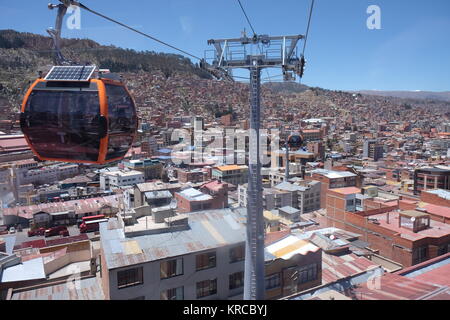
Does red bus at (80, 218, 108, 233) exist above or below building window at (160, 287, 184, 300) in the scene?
below

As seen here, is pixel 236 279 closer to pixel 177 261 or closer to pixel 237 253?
pixel 237 253

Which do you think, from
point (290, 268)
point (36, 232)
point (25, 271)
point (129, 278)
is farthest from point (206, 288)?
point (36, 232)

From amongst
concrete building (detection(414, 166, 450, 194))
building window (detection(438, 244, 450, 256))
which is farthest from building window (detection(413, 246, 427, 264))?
concrete building (detection(414, 166, 450, 194))

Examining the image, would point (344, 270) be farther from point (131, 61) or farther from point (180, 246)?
point (131, 61)

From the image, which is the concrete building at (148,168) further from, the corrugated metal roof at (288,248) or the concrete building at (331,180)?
the corrugated metal roof at (288,248)

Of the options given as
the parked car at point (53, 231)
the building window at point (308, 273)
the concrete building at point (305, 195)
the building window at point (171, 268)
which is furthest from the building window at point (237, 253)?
the parked car at point (53, 231)

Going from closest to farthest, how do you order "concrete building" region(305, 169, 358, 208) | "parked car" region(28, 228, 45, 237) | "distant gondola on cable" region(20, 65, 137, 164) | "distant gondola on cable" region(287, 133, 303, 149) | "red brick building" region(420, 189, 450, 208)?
"distant gondola on cable" region(20, 65, 137, 164), "distant gondola on cable" region(287, 133, 303, 149), "red brick building" region(420, 189, 450, 208), "parked car" region(28, 228, 45, 237), "concrete building" region(305, 169, 358, 208)

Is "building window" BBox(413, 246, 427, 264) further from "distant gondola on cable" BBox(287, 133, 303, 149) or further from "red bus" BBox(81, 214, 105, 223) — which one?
"red bus" BBox(81, 214, 105, 223)
